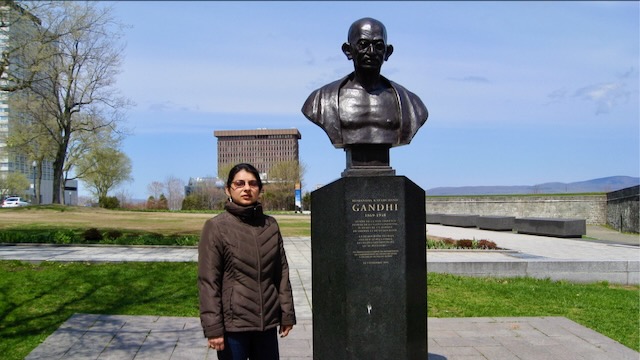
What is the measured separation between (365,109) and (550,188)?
44.5 meters

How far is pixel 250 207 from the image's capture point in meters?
3.67

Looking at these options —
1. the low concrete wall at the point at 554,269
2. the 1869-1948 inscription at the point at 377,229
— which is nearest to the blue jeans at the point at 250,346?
the 1869-1948 inscription at the point at 377,229

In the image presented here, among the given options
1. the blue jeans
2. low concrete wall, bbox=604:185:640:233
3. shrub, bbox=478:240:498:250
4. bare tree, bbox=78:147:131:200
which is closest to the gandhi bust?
the blue jeans

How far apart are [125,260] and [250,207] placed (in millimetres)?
8574

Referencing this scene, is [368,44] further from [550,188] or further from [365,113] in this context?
[550,188]

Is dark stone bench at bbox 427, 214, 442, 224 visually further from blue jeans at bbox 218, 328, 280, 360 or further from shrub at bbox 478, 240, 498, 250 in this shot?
blue jeans at bbox 218, 328, 280, 360

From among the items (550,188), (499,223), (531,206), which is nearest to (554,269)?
(499,223)

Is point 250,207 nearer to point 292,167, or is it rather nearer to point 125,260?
point 125,260

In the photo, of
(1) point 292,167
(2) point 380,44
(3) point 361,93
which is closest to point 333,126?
(3) point 361,93

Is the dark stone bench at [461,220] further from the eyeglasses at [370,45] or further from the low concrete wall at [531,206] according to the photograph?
the eyeglasses at [370,45]

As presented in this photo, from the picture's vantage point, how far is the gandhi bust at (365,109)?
198 inches

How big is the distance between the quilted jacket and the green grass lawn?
11.2 ft

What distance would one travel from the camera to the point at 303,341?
6434 mm

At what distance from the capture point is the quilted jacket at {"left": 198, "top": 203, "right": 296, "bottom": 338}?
349 centimetres
